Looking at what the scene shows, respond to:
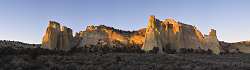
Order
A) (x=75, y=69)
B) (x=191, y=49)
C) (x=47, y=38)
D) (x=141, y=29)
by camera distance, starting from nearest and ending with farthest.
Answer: (x=75, y=69), (x=47, y=38), (x=191, y=49), (x=141, y=29)

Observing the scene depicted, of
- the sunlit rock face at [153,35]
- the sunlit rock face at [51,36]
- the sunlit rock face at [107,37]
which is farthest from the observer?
the sunlit rock face at [107,37]

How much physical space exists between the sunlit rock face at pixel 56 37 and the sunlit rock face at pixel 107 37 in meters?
11.6

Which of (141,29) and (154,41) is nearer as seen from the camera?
(154,41)

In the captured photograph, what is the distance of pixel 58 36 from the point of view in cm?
10981

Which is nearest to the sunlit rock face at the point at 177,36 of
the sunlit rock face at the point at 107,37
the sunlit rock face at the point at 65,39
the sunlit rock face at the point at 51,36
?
the sunlit rock face at the point at 107,37

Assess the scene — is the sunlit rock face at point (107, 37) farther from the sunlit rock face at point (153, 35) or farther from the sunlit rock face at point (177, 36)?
the sunlit rock face at point (153, 35)

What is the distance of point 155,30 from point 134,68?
71.2m

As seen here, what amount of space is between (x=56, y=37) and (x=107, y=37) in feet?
78.7

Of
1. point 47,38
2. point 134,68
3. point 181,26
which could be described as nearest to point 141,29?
point 181,26

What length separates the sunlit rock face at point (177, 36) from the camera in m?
111

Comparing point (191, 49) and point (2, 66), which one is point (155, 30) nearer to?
point (191, 49)

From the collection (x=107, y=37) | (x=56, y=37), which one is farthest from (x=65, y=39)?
(x=107, y=37)

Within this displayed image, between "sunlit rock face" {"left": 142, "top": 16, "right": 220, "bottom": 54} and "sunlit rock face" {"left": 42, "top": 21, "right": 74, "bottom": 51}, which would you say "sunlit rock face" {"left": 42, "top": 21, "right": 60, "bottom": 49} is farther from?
"sunlit rock face" {"left": 142, "top": 16, "right": 220, "bottom": 54}

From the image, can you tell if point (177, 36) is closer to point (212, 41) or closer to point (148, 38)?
point (212, 41)
